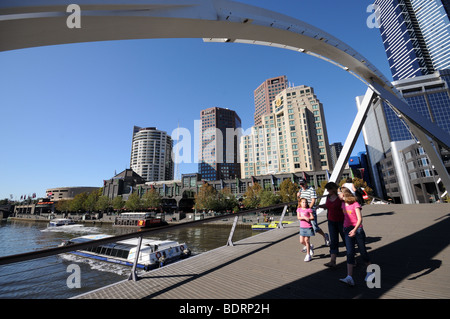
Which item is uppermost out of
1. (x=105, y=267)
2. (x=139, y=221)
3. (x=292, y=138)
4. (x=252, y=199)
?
(x=292, y=138)

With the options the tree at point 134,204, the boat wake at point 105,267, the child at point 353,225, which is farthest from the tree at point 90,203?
the child at point 353,225

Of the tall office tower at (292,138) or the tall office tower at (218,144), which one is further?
the tall office tower at (218,144)

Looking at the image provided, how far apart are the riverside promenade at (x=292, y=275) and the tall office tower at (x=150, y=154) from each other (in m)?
153

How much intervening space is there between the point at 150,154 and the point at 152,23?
157 meters

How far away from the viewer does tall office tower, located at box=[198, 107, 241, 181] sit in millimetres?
126625

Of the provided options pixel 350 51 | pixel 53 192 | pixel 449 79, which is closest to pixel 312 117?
pixel 449 79

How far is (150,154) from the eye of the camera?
150 metres

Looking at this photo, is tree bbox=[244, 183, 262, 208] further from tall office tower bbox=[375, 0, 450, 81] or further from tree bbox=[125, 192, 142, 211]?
tall office tower bbox=[375, 0, 450, 81]

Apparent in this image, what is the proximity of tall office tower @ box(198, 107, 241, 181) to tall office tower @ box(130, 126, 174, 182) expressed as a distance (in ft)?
130

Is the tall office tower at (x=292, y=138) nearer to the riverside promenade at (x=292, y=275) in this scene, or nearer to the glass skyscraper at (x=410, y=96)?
the glass skyscraper at (x=410, y=96)

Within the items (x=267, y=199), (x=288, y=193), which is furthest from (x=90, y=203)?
(x=288, y=193)

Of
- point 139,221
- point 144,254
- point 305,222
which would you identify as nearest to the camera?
point 305,222

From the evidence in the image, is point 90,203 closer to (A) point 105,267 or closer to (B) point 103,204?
(B) point 103,204

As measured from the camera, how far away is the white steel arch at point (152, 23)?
2.83m
